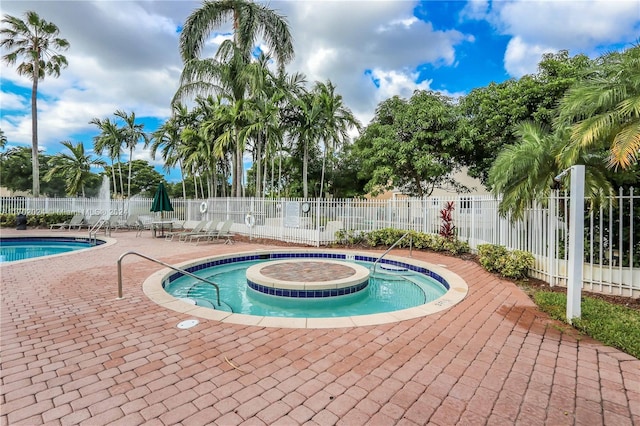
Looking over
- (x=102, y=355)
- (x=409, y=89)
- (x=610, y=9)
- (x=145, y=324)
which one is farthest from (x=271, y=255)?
(x=409, y=89)

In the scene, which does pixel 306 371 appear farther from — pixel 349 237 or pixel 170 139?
pixel 170 139

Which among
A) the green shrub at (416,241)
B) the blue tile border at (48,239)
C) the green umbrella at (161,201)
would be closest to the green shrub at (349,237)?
the green shrub at (416,241)

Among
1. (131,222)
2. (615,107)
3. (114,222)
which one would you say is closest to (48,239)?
(114,222)

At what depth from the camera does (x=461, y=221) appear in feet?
31.8

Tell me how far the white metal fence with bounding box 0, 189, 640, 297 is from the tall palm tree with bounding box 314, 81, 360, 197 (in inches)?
222

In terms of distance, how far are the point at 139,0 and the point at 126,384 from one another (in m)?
9.38

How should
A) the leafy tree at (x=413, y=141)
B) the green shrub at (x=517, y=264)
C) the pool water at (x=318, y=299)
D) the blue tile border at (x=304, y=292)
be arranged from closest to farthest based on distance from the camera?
the pool water at (x=318, y=299) < the blue tile border at (x=304, y=292) < the green shrub at (x=517, y=264) < the leafy tree at (x=413, y=141)

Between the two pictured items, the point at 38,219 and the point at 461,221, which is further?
the point at 38,219

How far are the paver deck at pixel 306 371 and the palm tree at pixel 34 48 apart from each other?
22628 mm

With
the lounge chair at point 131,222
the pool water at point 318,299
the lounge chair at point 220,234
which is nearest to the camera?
the pool water at point 318,299

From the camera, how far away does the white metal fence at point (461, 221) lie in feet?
17.5

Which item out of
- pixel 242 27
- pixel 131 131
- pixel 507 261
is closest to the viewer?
pixel 507 261

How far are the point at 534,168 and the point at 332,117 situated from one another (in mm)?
11656

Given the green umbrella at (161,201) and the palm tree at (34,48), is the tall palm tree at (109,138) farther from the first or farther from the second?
the green umbrella at (161,201)
